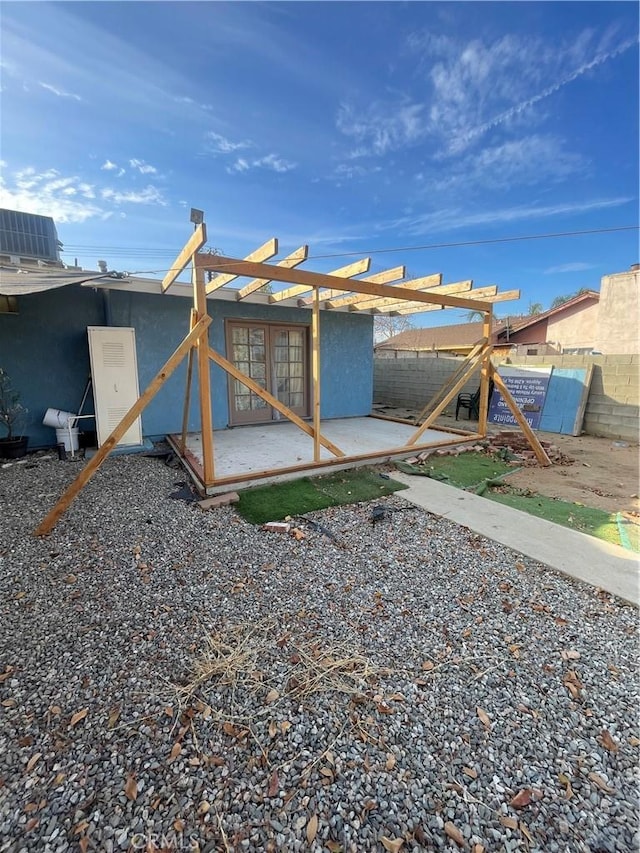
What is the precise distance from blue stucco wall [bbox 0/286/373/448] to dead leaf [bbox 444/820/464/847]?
6088 millimetres

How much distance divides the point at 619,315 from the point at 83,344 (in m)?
16.9

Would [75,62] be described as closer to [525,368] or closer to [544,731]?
[544,731]

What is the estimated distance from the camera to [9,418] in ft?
16.8

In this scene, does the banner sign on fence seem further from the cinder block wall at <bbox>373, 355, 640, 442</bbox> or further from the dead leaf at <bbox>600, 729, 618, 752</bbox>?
the dead leaf at <bbox>600, 729, 618, 752</bbox>

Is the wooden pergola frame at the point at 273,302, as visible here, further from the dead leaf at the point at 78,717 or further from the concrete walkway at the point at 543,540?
the dead leaf at the point at 78,717

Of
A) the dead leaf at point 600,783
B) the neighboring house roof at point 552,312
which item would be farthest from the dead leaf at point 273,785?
the neighboring house roof at point 552,312

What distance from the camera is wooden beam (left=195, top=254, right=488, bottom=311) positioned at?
3.59 metres

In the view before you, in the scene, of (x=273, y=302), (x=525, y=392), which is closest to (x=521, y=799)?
(x=273, y=302)

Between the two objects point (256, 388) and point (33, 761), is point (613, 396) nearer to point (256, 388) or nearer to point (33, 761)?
point (256, 388)

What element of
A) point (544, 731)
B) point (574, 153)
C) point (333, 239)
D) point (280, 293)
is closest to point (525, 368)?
point (574, 153)

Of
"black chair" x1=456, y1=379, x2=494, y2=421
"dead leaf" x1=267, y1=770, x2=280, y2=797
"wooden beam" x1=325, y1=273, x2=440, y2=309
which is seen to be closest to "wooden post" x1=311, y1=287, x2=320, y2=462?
"wooden beam" x1=325, y1=273, x2=440, y2=309

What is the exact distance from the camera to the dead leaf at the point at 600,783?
120 cm

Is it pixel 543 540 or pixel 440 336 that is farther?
pixel 440 336

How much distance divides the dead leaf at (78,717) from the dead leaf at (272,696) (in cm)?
73
